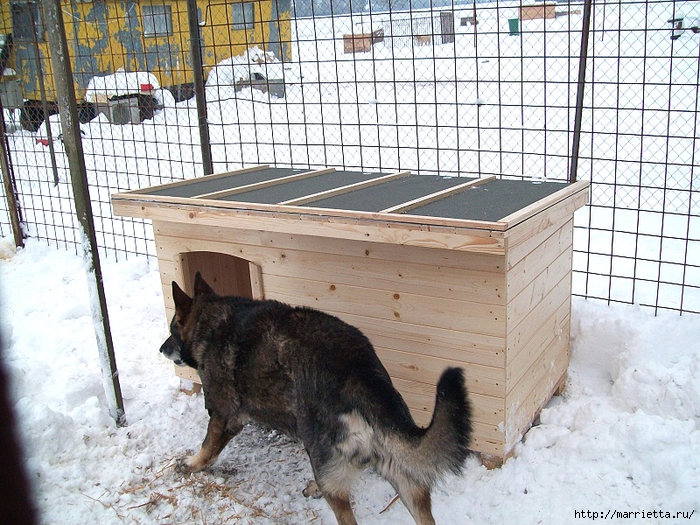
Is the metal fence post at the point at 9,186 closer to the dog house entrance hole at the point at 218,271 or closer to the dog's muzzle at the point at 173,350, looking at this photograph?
the dog house entrance hole at the point at 218,271

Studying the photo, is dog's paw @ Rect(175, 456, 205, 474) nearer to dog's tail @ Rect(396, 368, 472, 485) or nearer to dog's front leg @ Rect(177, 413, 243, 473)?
dog's front leg @ Rect(177, 413, 243, 473)

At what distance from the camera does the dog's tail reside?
95.6 inches

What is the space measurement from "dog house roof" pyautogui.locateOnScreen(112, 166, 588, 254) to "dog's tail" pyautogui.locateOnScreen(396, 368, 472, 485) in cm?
78

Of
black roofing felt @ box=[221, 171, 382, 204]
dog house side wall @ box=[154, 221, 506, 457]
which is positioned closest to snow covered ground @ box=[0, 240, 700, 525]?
dog house side wall @ box=[154, 221, 506, 457]

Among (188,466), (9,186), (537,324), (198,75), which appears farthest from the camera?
(9,186)

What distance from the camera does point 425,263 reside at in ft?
11.4

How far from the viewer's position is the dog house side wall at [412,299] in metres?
3.38

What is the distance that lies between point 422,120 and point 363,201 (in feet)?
25.4

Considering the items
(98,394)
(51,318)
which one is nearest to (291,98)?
(51,318)

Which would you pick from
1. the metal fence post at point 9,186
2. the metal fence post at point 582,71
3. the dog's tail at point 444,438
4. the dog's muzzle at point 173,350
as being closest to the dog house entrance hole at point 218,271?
the dog's muzzle at point 173,350

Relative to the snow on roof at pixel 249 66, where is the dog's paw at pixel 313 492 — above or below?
below

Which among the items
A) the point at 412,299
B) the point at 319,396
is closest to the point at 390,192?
the point at 412,299

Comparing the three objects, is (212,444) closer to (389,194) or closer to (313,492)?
(313,492)

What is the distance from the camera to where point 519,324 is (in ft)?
11.5
